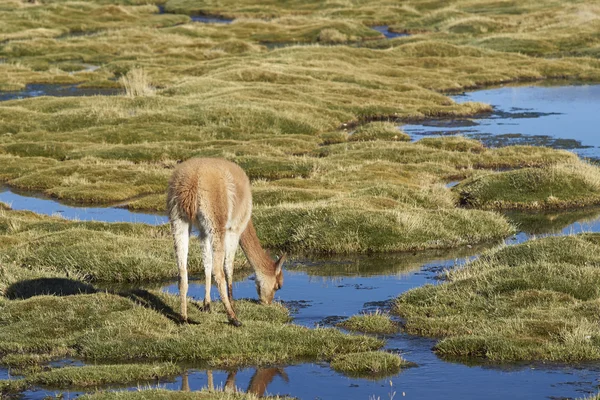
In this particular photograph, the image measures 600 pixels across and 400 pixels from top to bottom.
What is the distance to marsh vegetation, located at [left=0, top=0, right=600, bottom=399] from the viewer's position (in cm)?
1636

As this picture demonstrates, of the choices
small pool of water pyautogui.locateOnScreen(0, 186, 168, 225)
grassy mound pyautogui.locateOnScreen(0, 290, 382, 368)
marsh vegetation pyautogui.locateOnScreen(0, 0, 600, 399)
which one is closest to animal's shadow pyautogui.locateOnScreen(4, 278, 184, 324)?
marsh vegetation pyautogui.locateOnScreen(0, 0, 600, 399)

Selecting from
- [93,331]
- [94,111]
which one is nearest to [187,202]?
[93,331]

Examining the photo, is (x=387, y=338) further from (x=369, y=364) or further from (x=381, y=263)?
(x=381, y=263)

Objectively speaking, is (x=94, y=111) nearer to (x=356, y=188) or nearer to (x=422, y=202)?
(x=356, y=188)

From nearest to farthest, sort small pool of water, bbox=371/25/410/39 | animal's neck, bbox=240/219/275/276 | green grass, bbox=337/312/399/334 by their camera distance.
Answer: green grass, bbox=337/312/399/334
animal's neck, bbox=240/219/275/276
small pool of water, bbox=371/25/410/39

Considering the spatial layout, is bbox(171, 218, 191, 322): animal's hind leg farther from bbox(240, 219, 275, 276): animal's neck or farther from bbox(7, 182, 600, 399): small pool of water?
bbox(7, 182, 600, 399): small pool of water

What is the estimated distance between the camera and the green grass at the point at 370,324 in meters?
17.8

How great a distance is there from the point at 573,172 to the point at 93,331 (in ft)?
69.2

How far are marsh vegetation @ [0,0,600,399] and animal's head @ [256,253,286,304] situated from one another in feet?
0.95

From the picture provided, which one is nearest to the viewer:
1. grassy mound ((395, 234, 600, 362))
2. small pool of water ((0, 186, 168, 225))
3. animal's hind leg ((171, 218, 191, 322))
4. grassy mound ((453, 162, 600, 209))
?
grassy mound ((395, 234, 600, 362))

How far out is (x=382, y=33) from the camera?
339ft

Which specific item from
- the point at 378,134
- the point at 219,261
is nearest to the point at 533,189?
the point at 378,134

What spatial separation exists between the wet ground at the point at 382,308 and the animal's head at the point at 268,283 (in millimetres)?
729

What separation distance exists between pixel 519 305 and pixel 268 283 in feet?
16.1
